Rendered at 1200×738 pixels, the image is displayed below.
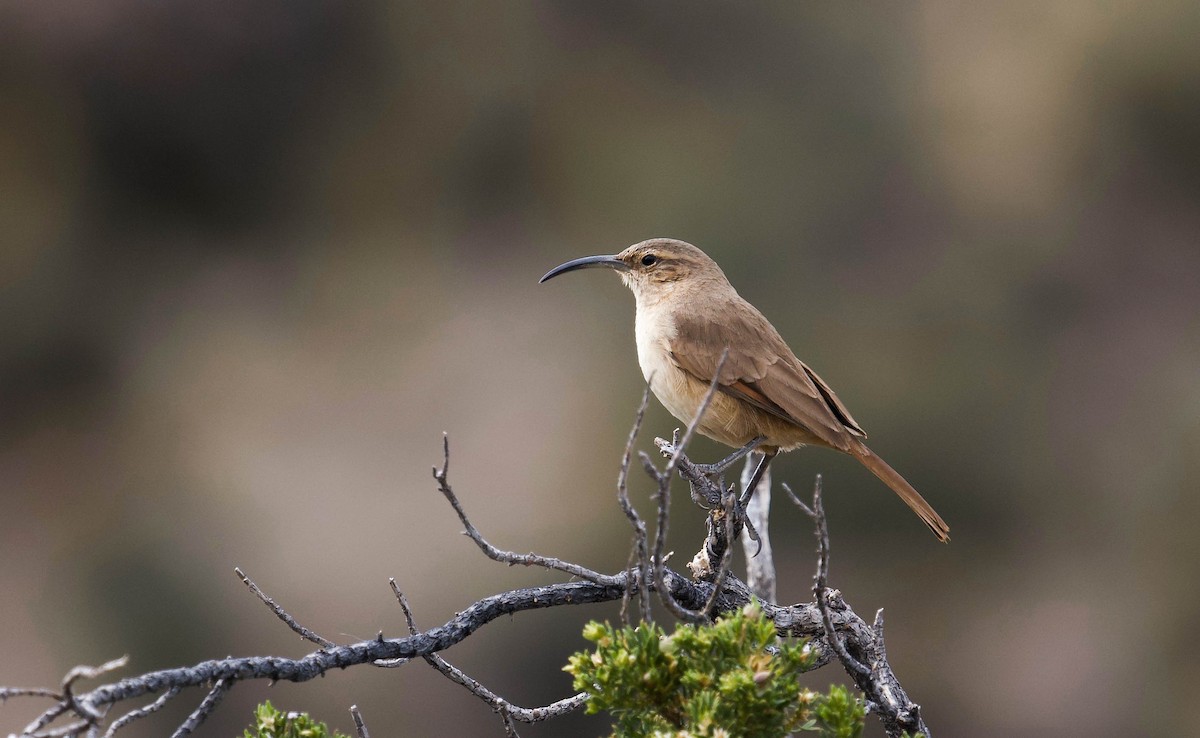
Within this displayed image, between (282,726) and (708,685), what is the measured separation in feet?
3.11

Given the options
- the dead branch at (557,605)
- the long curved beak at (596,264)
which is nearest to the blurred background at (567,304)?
the long curved beak at (596,264)

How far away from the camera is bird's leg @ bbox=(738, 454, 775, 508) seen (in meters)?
4.24

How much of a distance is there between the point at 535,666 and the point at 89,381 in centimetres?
989

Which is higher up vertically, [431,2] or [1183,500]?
[431,2]

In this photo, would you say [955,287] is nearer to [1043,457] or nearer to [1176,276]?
[1043,457]

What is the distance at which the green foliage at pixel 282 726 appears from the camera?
2.43 m

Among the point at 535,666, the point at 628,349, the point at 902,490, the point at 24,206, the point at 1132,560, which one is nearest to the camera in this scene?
the point at 902,490

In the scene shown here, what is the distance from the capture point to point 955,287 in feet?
54.5

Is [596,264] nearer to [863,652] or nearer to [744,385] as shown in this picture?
[744,385]

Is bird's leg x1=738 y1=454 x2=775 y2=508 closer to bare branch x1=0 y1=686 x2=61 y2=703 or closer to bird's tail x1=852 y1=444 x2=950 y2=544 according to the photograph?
bird's tail x1=852 y1=444 x2=950 y2=544

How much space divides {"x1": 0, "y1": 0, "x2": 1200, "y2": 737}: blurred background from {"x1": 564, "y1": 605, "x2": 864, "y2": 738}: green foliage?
27.6 ft

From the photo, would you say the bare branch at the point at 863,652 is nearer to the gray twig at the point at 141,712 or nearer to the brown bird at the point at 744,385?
the brown bird at the point at 744,385

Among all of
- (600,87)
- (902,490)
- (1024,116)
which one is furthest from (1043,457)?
(902,490)

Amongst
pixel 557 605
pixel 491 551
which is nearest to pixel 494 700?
pixel 557 605
